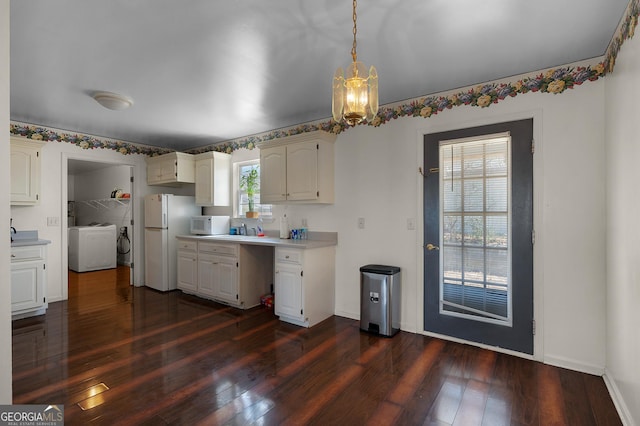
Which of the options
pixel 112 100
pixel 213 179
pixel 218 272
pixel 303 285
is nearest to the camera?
pixel 112 100

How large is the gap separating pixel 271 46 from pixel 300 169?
5.31 feet

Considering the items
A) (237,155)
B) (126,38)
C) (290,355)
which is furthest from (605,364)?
(237,155)

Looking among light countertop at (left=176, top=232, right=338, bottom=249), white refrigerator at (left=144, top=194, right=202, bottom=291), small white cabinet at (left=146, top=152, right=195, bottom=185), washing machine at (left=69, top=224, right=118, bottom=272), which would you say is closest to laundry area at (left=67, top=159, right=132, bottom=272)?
washing machine at (left=69, top=224, right=118, bottom=272)

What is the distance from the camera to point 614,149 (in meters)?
2.06

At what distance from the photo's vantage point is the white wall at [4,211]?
1.10m

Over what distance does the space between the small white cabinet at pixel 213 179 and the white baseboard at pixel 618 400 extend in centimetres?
447

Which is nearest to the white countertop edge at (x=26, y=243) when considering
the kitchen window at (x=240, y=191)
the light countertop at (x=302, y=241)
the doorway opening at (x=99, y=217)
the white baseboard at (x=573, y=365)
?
the light countertop at (x=302, y=241)

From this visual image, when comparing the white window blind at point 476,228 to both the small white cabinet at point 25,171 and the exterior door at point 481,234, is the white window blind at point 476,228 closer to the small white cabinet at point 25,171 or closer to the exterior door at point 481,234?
the exterior door at point 481,234

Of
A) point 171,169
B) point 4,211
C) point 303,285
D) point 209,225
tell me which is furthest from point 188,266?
point 4,211

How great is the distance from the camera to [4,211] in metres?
1.11

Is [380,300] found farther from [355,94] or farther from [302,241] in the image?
[355,94]

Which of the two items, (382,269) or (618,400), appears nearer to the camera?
(618,400)

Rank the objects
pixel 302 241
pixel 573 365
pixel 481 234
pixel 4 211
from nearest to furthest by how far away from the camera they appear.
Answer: pixel 4 211
pixel 573 365
pixel 481 234
pixel 302 241

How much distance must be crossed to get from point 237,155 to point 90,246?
13.4 feet
